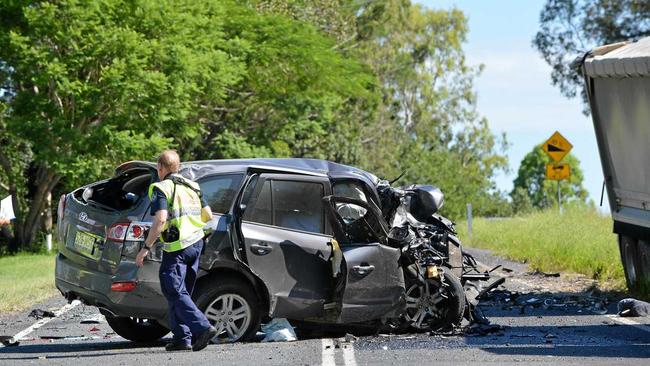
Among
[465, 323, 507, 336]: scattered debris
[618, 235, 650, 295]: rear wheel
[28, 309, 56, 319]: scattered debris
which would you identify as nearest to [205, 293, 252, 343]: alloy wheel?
[465, 323, 507, 336]: scattered debris

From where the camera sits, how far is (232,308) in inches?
475

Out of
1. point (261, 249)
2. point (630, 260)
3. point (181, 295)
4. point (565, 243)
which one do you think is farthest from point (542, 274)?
point (181, 295)

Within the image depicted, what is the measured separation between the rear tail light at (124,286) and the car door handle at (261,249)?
111 centimetres

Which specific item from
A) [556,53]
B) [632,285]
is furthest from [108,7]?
[632,285]

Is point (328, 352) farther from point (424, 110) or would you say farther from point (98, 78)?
point (424, 110)

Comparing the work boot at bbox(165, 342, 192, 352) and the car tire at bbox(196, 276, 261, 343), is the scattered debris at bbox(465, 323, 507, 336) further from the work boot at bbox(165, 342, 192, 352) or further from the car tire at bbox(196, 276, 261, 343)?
the work boot at bbox(165, 342, 192, 352)

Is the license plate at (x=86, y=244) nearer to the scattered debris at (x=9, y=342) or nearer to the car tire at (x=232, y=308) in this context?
the car tire at (x=232, y=308)

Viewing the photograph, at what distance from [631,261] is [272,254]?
24.1 ft

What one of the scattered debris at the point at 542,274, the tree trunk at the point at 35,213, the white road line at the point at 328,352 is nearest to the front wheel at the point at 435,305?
the white road line at the point at 328,352

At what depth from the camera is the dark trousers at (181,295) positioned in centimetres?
1120

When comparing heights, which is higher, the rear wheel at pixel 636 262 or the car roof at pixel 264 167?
the car roof at pixel 264 167

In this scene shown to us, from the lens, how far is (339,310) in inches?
486

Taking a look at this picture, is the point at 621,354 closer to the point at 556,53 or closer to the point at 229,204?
the point at 229,204

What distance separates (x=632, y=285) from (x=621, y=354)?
23.9ft
